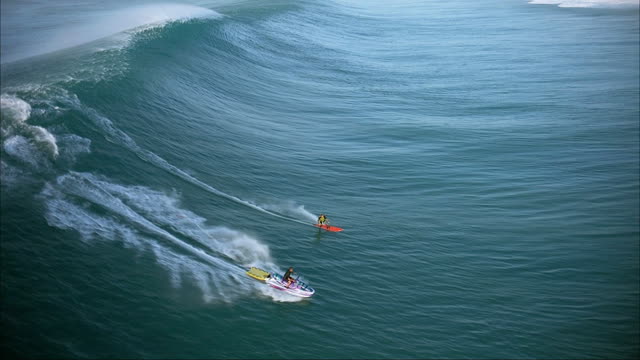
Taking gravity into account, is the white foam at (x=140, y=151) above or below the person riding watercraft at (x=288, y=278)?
above

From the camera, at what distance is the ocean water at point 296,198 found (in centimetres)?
2927

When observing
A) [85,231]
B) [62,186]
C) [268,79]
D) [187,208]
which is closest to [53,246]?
[85,231]

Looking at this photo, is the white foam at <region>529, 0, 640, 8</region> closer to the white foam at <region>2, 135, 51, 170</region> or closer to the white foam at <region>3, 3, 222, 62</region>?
the white foam at <region>3, 3, 222, 62</region>

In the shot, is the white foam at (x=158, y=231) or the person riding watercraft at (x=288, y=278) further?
the white foam at (x=158, y=231)

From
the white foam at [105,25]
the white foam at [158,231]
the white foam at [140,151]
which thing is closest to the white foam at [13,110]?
the white foam at [140,151]

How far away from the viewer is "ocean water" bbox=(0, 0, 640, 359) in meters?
29.3

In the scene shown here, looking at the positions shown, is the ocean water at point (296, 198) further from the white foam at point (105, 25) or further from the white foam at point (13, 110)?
the white foam at point (105, 25)

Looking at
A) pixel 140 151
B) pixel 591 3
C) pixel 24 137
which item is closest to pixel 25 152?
pixel 24 137

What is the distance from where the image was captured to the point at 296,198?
43.7 m

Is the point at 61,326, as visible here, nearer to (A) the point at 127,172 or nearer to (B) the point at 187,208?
(B) the point at 187,208

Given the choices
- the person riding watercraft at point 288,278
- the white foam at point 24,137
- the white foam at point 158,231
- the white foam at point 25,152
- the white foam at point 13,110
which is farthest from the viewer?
the white foam at point 13,110

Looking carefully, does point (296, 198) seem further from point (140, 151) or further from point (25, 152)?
point (25, 152)

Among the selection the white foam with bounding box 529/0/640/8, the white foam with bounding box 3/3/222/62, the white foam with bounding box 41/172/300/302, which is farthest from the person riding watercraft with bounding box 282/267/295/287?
the white foam with bounding box 529/0/640/8

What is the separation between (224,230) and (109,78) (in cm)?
2467
